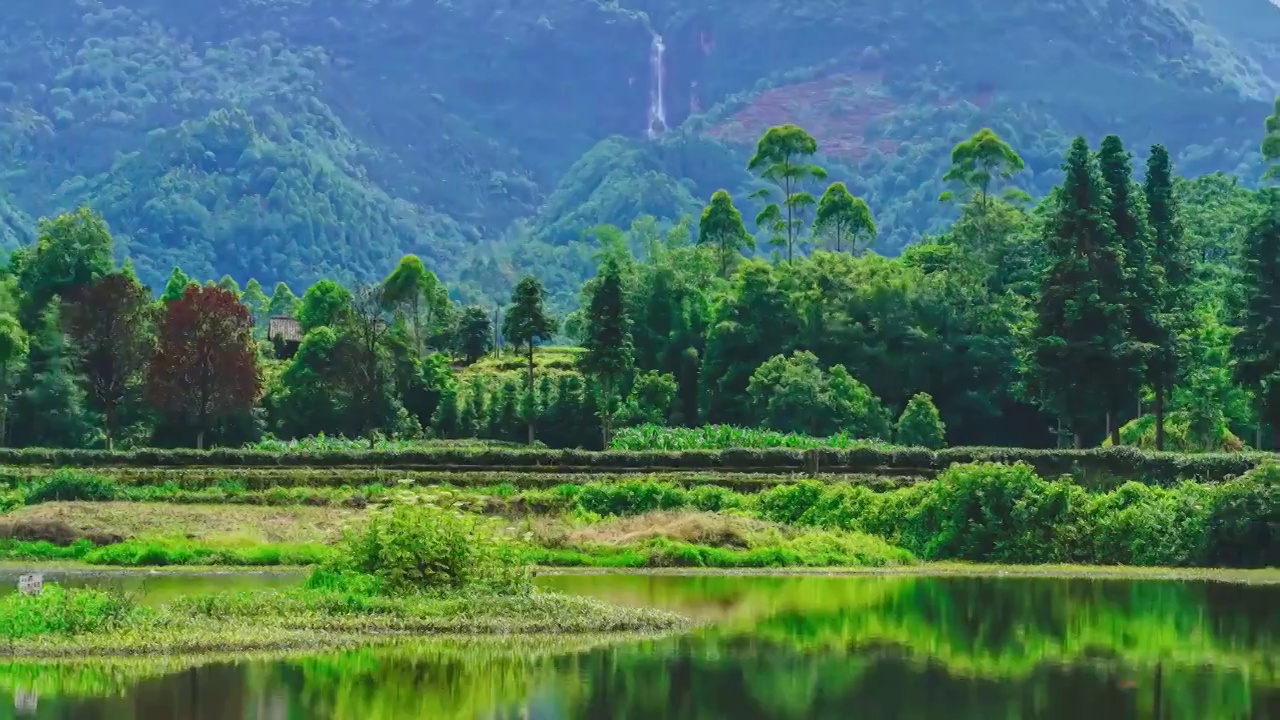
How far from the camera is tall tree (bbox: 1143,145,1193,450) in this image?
65750 millimetres

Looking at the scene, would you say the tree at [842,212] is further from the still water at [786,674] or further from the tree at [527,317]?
the still water at [786,674]

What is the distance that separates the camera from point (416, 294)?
106875mm

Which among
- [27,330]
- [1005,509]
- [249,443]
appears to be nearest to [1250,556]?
[1005,509]

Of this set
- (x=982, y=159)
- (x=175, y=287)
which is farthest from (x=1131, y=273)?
(x=175, y=287)

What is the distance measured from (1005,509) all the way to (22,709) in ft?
95.1

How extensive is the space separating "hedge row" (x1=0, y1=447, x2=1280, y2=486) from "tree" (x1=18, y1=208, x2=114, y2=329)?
16841 millimetres

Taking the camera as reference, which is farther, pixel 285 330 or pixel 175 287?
pixel 285 330

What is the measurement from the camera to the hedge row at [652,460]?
177 feet

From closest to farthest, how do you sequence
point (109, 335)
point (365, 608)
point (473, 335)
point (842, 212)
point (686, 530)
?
1. point (365, 608)
2. point (686, 530)
3. point (109, 335)
4. point (473, 335)
5. point (842, 212)

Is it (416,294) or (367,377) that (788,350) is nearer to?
(367,377)

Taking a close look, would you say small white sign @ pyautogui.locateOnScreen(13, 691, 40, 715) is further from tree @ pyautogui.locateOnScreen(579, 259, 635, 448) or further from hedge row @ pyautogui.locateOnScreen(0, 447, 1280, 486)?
tree @ pyautogui.locateOnScreen(579, 259, 635, 448)

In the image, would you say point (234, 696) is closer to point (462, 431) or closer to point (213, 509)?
point (213, 509)

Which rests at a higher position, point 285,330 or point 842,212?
point 842,212

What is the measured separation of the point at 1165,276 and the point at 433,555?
1868 inches
